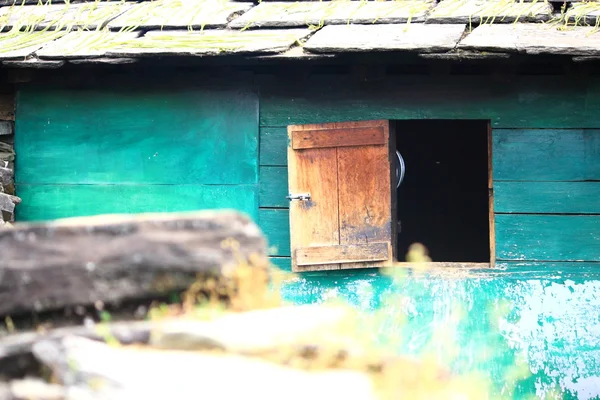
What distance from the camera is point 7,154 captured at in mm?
6895

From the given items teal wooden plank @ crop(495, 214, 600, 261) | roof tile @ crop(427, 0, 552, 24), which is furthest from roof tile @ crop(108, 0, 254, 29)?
teal wooden plank @ crop(495, 214, 600, 261)

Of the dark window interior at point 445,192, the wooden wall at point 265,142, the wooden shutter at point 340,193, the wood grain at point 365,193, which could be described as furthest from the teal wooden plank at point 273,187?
the dark window interior at point 445,192

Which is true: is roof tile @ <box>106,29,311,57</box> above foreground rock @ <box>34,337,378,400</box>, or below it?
above

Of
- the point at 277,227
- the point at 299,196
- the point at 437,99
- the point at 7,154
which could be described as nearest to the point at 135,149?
the point at 7,154

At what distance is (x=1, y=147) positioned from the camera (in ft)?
22.7

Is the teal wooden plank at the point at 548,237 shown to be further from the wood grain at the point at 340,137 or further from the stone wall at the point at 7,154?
the stone wall at the point at 7,154

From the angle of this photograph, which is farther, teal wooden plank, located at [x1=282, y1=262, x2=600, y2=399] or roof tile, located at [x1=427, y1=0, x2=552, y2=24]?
roof tile, located at [x1=427, y1=0, x2=552, y2=24]

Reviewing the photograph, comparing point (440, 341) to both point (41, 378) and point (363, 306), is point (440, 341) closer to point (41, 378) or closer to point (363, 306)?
point (363, 306)

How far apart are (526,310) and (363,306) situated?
3.79ft

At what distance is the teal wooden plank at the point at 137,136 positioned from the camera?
6.71m

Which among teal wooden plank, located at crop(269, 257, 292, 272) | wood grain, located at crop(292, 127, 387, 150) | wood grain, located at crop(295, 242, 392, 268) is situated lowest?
teal wooden plank, located at crop(269, 257, 292, 272)

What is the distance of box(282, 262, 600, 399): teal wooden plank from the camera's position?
622cm

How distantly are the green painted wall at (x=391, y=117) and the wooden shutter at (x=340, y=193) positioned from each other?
22cm

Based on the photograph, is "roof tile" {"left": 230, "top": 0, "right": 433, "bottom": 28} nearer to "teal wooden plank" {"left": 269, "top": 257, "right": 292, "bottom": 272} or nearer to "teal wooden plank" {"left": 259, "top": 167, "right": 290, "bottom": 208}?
"teal wooden plank" {"left": 259, "top": 167, "right": 290, "bottom": 208}
